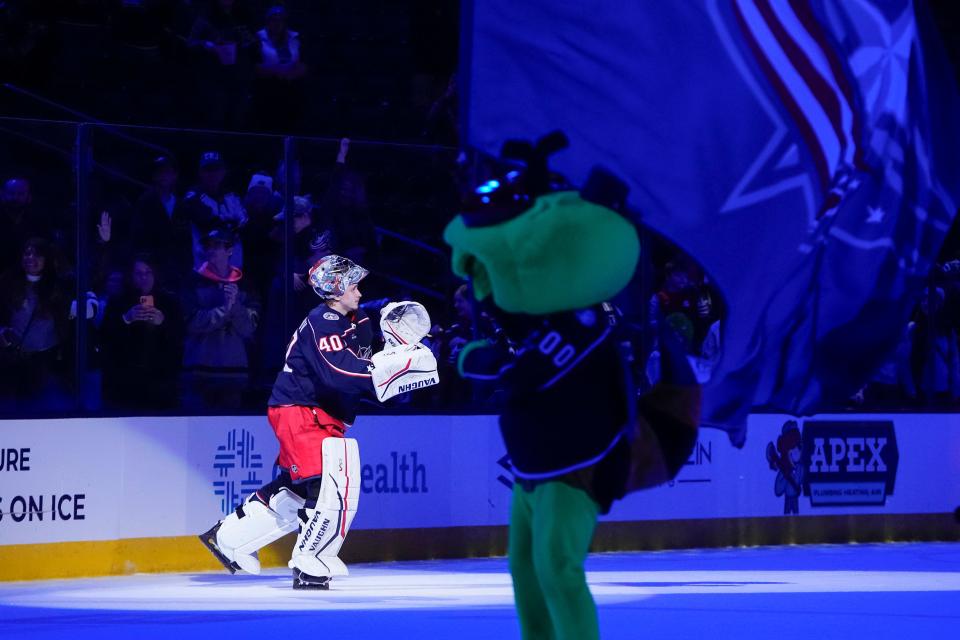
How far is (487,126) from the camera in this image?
8.34m

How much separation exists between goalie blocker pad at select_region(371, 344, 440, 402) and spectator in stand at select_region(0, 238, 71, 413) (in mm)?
1967

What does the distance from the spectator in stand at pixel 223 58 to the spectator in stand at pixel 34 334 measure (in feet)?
12.2

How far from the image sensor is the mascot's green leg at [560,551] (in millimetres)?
5094

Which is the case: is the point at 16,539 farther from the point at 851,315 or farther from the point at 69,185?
the point at 851,315

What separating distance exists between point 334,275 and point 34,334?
1.81 m

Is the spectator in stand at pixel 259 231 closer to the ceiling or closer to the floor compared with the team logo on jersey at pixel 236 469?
closer to the ceiling

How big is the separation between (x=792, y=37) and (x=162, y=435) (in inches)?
176

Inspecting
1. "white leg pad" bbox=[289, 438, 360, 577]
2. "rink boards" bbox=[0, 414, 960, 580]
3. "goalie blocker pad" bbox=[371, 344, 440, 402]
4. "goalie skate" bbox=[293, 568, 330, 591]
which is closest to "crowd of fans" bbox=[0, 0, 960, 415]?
"rink boards" bbox=[0, 414, 960, 580]

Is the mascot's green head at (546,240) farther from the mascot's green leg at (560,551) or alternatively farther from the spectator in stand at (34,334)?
the spectator in stand at (34,334)

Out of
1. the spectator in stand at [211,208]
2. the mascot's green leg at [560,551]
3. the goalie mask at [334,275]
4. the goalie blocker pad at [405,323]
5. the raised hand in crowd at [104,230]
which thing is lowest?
the mascot's green leg at [560,551]

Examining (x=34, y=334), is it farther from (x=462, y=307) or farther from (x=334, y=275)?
(x=462, y=307)

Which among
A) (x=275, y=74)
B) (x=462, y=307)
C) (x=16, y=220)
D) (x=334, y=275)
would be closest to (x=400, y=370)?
(x=334, y=275)

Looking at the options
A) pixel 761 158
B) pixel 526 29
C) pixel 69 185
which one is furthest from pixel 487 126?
pixel 69 185

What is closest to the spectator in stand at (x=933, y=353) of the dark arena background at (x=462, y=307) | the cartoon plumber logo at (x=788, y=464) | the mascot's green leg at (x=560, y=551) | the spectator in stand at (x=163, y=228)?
the cartoon plumber logo at (x=788, y=464)
